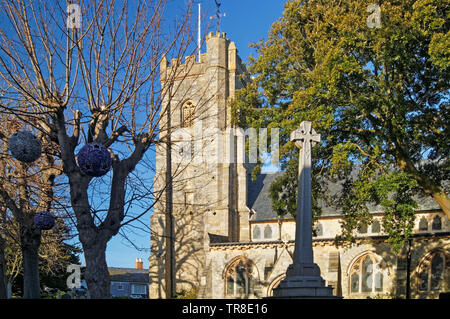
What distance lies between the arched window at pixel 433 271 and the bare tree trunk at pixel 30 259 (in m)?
21.6

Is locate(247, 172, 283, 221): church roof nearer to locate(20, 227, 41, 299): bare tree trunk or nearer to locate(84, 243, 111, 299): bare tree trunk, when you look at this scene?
locate(20, 227, 41, 299): bare tree trunk

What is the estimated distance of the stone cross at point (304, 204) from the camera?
40.1 feet

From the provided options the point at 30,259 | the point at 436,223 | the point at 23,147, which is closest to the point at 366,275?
the point at 436,223

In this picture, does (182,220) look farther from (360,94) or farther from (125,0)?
(125,0)

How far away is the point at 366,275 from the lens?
92.0ft

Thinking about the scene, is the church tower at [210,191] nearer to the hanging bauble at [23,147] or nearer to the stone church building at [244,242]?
the stone church building at [244,242]

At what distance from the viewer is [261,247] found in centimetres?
3142

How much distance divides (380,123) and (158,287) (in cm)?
2523

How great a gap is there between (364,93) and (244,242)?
17.1 m

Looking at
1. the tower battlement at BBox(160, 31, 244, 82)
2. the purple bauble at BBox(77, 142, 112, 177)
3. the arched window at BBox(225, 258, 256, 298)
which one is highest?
the tower battlement at BBox(160, 31, 244, 82)

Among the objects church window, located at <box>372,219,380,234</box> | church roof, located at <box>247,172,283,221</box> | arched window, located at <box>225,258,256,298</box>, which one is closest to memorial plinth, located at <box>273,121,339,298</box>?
arched window, located at <box>225,258,256,298</box>

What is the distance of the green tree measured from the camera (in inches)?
658
